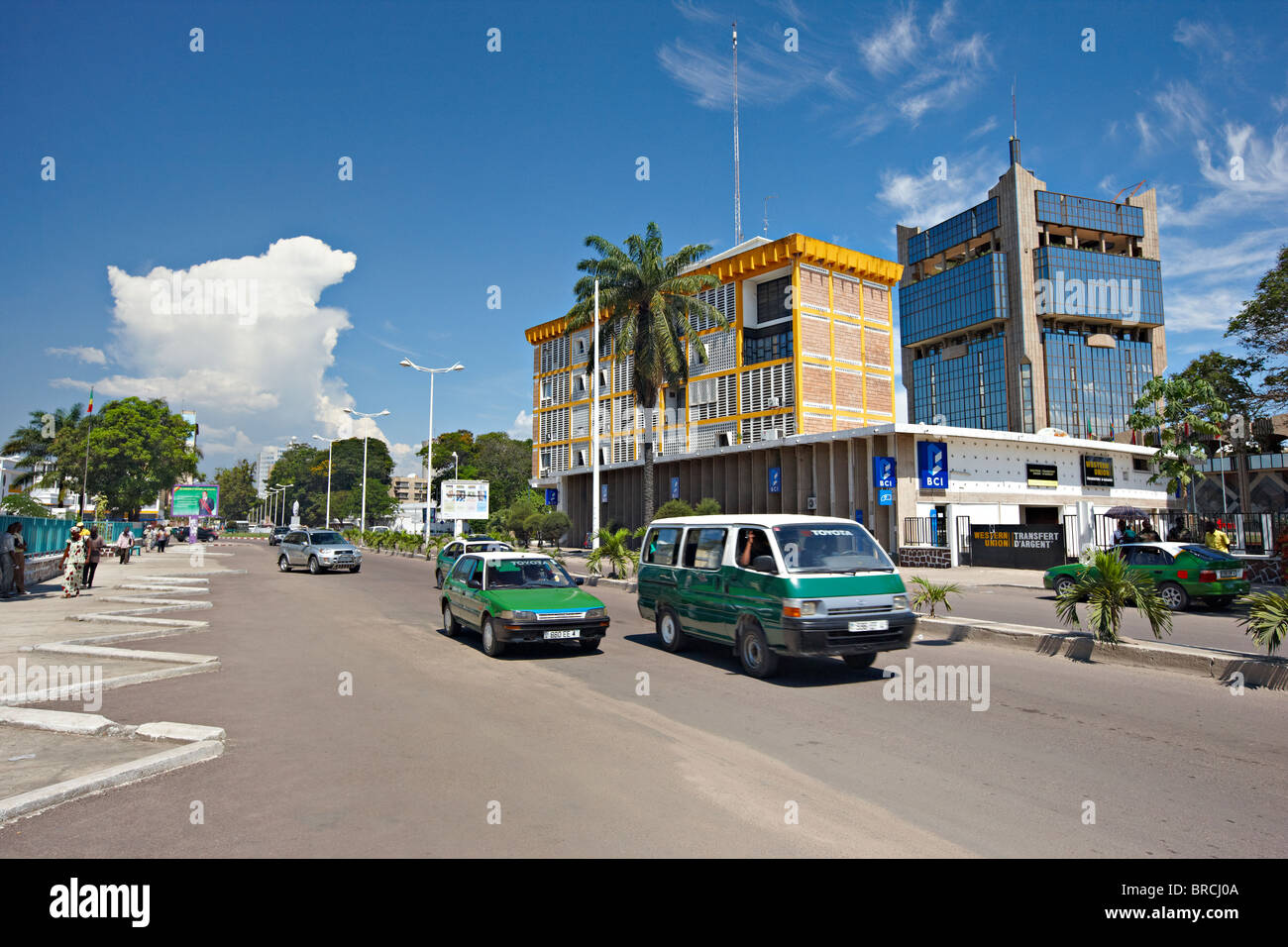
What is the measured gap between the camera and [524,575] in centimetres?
1190

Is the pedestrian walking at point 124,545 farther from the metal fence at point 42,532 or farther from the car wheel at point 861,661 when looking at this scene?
the car wheel at point 861,661

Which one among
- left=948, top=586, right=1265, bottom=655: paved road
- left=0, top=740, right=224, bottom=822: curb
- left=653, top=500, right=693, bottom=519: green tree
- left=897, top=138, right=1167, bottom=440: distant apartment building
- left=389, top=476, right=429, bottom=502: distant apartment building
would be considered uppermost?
left=897, top=138, right=1167, bottom=440: distant apartment building

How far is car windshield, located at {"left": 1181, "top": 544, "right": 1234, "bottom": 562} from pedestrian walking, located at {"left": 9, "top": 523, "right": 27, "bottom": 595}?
2743 cm

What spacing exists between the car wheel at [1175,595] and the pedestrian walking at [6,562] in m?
27.2

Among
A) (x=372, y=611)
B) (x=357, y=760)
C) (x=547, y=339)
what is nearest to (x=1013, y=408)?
(x=547, y=339)

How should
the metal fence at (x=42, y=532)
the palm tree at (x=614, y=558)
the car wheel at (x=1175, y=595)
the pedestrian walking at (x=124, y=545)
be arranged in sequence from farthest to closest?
1. the pedestrian walking at (x=124, y=545)
2. the palm tree at (x=614, y=558)
3. the metal fence at (x=42, y=532)
4. the car wheel at (x=1175, y=595)

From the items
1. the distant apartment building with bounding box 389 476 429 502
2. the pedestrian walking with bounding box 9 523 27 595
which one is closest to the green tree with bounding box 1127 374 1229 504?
the pedestrian walking with bounding box 9 523 27 595

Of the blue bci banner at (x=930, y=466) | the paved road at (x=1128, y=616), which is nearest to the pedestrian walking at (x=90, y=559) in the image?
Answer: the paved road at (x=1128, y=616)

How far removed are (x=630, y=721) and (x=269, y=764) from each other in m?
3.14

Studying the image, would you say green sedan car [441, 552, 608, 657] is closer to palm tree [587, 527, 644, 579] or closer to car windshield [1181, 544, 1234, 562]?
palm tree [587, 527, 644, 579]

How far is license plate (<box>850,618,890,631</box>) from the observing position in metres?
8.73

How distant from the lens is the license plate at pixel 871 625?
8.73 m

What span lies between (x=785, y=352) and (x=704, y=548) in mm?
40571
